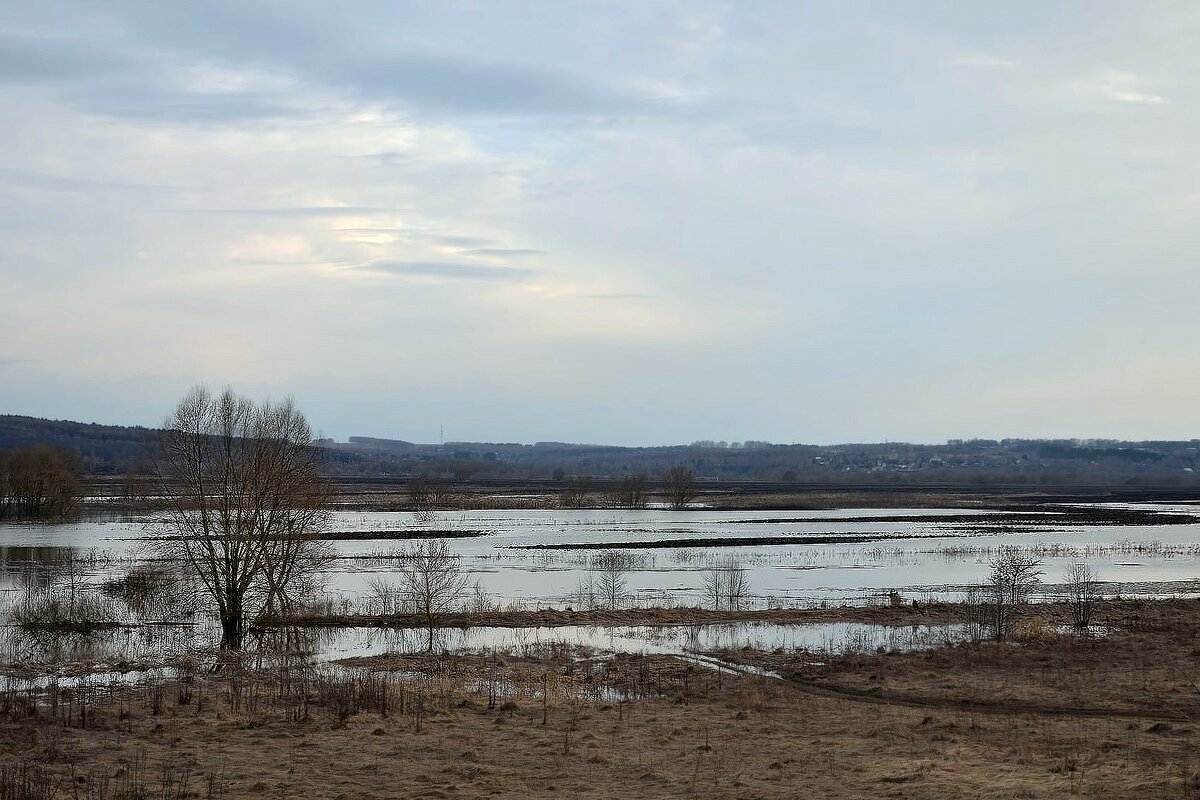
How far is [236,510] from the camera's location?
107 feet

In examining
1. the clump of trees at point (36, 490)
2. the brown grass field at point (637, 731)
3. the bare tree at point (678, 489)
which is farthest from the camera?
the bare tree at point (678, 489)

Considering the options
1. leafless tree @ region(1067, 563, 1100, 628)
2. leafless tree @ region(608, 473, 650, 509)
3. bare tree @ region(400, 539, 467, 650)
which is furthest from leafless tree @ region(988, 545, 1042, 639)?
leafless tree @ region(608, 473, 650, 509)

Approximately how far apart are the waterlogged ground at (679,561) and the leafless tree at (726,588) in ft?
1.70

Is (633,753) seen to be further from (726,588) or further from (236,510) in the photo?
(726,588)

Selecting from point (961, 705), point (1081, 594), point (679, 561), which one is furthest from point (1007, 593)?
point (679, 561)

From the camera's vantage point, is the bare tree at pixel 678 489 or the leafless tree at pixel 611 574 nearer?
the leafless tree at pixel 611 574

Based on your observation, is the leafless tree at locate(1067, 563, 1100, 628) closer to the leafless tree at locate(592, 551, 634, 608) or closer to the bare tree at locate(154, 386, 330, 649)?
the leafless tree at locate(592, 551, 634, 608)

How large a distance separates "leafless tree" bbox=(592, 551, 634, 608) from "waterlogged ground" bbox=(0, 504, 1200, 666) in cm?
48

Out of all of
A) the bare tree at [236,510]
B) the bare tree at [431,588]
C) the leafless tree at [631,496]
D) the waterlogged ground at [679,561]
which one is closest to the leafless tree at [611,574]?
the waterlogged ground at [679,561]

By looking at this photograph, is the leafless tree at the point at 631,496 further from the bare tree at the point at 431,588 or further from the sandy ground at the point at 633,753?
the sandy ground at the point at 633,753

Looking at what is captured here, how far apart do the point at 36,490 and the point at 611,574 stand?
56.5 meters

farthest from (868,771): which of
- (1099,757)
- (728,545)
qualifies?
(728,545)

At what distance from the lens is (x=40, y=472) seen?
267ft

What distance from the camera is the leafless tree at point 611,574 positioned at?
38444mm
